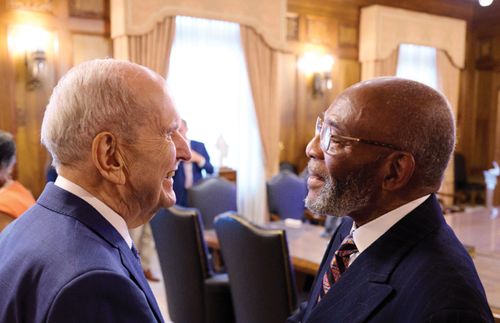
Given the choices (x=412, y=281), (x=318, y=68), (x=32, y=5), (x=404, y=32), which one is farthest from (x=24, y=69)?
(x=404, y=32)

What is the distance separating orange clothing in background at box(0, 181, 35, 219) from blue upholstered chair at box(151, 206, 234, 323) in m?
0.80

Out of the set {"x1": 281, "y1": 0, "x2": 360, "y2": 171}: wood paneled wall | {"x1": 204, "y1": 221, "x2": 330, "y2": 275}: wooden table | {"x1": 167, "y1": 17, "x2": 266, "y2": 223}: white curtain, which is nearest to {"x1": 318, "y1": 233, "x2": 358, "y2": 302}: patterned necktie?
{"x1": 204, "y1": 221, "x2": 330, "y2": 275}: wooden table

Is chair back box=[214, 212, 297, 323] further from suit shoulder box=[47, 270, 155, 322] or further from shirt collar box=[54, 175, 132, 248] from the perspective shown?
suit shoulder box=[47, 270, 155, 322]

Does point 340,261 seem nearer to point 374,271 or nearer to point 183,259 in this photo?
point 374,271

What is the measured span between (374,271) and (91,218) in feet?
2.08

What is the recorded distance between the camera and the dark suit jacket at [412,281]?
101 cm

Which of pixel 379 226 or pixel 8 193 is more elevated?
pixel 379 226

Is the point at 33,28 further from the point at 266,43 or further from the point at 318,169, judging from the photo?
the point at 318,169

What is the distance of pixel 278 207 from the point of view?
481cm

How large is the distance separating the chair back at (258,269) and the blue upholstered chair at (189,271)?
344mm

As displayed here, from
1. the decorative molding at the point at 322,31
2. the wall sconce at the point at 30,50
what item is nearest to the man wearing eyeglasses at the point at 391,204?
the wall sconce at the point at 30,50

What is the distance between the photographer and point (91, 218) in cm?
95

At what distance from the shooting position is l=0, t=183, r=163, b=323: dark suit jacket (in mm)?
800

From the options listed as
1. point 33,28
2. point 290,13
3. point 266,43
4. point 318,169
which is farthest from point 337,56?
point 318,169
